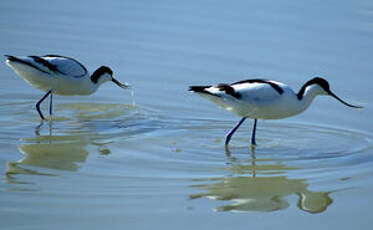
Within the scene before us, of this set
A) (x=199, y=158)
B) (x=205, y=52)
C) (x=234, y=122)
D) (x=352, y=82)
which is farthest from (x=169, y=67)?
(x=199, y=158)

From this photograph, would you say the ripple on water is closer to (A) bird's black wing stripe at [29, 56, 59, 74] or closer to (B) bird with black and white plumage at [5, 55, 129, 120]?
(B) bird with black and white plumage at [5, 55, 129, 120]

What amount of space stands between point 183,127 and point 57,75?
1.89 m

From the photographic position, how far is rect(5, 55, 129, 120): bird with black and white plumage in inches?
393

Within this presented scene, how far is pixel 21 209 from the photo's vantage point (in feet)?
20.9

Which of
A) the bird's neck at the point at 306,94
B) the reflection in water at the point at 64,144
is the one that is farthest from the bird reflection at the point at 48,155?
the bird's neck at the point at 306,94

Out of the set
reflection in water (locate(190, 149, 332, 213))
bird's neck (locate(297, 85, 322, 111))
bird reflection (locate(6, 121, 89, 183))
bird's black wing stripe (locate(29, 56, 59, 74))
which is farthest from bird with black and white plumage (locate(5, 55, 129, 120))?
reflection in water (locate(190, 149, 332, 213))

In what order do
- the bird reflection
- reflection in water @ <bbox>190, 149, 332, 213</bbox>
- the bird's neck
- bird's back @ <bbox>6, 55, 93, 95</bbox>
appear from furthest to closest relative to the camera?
1. bird's back @ <bbox>6, 55, 93, 95</bbox>
2. the bird's neck
3. the bird reflection
4. reflection in water @ <bbox>190, 149, 332, 213</bbox>

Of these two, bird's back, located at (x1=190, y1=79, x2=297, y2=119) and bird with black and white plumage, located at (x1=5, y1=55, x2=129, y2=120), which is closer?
bird's back, located at (x1=190, y1=79, x2=297, y2=119)

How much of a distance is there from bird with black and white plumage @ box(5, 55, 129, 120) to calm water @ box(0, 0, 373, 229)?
0.30 meters

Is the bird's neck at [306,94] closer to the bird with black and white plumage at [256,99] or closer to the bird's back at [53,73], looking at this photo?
the bird with black and white plumage at [256,99]

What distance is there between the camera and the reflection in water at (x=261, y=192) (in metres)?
6.84

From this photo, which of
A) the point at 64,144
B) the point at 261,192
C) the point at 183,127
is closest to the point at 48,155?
the point at 64,144

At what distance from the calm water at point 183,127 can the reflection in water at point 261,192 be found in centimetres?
2

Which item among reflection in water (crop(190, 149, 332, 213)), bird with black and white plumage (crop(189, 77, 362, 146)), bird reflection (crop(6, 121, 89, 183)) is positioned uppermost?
bird with black and white plumage (crop(189, 77, 362, 146))
